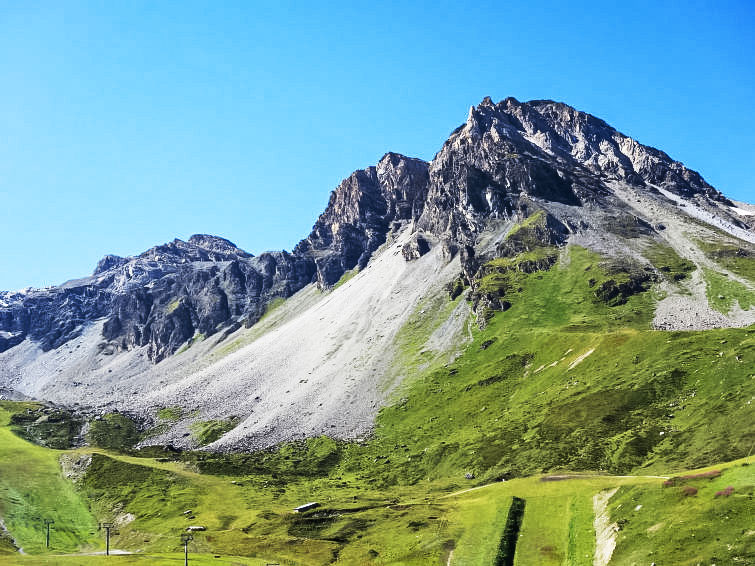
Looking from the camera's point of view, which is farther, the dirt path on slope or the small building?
the small building

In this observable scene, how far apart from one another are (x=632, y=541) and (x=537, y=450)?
7238 cm

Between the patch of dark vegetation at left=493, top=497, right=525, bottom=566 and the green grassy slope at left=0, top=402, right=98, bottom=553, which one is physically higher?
the green grassy slope at left=0, top=402, right=98, bottom=553

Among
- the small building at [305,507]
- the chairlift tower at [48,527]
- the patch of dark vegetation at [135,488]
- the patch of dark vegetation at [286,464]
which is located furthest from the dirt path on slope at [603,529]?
the chairlift tower at [48,527]

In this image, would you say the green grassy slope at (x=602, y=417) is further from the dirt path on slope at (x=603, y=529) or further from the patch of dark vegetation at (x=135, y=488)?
the patch of dark vegetation at (x=135, y=488)

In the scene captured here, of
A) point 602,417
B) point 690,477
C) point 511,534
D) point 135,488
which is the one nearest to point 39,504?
point 135,488

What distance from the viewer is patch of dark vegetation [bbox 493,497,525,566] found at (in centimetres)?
8016

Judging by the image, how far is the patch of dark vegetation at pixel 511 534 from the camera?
8016cm

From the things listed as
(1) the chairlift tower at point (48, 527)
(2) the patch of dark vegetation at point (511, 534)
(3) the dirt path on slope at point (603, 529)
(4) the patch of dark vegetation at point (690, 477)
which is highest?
(1) the chairlift tower at point (48, 527)

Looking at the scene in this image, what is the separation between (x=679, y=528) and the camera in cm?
6819

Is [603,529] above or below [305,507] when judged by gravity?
above

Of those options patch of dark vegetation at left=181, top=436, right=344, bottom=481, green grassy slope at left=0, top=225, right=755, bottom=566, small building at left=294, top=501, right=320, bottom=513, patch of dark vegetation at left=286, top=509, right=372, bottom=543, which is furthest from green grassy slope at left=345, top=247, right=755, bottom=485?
patch of dark vegetation at left=286, top=509, right=372, bottom=543

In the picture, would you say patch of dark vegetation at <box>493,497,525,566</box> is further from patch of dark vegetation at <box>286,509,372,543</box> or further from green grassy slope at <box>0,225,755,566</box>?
patch of dark vegetation at <box>286,509,372,543</box>

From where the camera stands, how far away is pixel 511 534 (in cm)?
8681

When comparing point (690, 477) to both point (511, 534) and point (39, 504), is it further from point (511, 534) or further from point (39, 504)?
point (39, 504)
